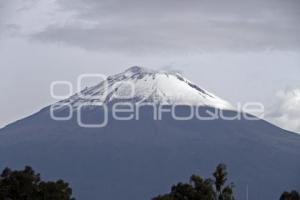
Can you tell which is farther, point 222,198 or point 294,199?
point 294,199

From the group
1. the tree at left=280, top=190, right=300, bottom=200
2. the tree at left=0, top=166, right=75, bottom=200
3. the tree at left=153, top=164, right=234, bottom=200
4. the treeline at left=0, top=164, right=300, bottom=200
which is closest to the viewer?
the tree at left=153, top=164, right=234, bottom=200

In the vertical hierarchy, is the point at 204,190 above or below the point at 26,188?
below

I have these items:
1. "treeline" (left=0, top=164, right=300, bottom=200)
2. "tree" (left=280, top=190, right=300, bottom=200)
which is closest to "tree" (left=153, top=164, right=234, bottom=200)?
"treeline" (left=0, top=164, right=300, bottom=200)

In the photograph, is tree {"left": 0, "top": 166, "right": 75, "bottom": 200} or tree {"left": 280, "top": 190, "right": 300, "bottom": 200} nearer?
tree {"left": 0, "top": 166, "right": 75, "bottom": 200}

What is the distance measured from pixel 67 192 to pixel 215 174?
10537mm

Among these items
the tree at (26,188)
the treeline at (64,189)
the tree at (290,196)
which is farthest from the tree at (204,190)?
the tree at (290,196)

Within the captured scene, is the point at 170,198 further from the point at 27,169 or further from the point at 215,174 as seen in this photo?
the point at 27,169

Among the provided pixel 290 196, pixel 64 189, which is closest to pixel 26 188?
pixel 64 189

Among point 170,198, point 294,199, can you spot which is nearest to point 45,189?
point 170,198

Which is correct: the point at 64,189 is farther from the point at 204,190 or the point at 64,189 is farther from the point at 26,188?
the point at 204,190

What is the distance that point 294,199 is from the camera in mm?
67125

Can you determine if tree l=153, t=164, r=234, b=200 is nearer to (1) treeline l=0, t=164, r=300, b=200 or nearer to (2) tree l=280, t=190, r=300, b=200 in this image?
(1) treeline l=0, t=164, r=300, b=200

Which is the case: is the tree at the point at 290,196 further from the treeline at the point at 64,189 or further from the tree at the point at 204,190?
the tree at the point at 204,190

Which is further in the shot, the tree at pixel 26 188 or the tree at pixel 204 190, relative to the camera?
the tree at pixel 26 188
